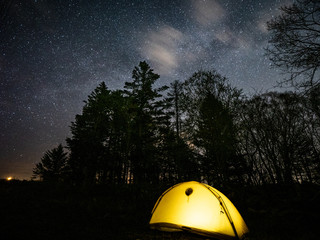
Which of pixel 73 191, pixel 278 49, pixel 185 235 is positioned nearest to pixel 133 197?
pixel 73 191

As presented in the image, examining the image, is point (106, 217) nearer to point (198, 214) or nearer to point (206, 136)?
point (198, 214)

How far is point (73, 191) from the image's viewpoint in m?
8.53

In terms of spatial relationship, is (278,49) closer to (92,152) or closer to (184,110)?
(184,110)

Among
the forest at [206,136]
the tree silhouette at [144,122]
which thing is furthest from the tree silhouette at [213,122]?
the tree silhouette at [144,122]

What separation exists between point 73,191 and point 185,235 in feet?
22.1

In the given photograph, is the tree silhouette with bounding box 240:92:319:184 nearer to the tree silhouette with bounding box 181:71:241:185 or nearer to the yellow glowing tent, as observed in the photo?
the tree silhouette with bounding box 181:71:241:185

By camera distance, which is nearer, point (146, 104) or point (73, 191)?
point (73, 191)

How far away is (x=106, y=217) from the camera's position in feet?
19.7

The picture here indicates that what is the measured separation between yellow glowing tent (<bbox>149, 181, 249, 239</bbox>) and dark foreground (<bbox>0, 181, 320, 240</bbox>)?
34cm

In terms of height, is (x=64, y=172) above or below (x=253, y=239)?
above

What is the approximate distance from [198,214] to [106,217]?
11.9 ft

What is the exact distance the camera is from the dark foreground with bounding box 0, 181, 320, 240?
154 inches

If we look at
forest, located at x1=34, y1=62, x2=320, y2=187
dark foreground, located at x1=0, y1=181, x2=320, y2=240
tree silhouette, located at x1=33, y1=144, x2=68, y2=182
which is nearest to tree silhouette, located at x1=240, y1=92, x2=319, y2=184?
forest, located at x1=34, y1=62, x2=320, y2=187

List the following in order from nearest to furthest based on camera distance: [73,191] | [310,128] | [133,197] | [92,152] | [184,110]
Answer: [73,191]
[133,197]
[184,110]
[310,128]
[92,152]
